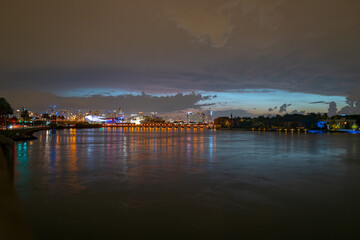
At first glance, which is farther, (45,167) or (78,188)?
(45,167)

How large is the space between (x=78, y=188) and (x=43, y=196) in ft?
5.89

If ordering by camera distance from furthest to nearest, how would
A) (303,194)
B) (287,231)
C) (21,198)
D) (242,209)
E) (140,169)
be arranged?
(140,169) < (303,194) < (21,198) < (242,209) < (287,231)

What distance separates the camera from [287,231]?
8.80 metres

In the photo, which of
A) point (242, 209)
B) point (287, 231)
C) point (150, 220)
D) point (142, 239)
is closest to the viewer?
point (142, 239)

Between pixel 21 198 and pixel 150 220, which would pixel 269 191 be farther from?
pixel 21 198

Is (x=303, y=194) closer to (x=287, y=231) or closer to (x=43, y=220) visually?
(x=287, y=231)

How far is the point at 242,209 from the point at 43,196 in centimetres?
830

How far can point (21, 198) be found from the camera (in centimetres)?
1198

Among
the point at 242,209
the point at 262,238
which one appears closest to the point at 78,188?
the point at 242,209

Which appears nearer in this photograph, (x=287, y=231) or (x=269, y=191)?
(x=287, y=231)

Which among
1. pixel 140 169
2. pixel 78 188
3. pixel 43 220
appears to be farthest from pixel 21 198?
pixel 140 169

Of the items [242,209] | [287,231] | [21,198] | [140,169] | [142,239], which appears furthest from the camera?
[140,169]

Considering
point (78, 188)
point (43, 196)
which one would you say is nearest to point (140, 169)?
point (78, 188)

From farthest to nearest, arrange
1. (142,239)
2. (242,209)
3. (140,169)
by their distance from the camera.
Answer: (140,169)
(242,209)
(142,239)
